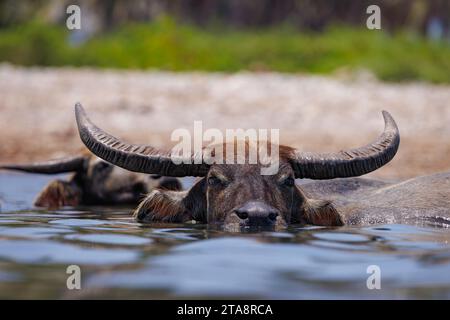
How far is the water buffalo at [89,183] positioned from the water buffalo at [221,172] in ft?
7.98

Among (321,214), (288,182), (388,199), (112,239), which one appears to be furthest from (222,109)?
(112,239)

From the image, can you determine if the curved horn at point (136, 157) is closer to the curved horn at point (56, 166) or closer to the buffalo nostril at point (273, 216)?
the buffalo nostril at point (273, 216)

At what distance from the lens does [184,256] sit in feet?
19.2

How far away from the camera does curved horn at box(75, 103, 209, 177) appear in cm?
772

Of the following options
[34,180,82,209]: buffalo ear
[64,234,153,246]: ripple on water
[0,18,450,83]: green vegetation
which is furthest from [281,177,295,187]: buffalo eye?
[0,18,450,83]: green vegetation

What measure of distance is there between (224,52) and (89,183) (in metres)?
17.1

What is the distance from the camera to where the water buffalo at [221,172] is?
24.3 feet

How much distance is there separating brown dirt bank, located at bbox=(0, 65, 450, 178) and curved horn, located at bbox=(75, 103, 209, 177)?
7.87m

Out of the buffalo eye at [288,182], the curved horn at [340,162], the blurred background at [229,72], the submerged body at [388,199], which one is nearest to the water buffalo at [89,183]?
the submerged body at [388,199]

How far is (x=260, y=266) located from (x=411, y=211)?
2889mm

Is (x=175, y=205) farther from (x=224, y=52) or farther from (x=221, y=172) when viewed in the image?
(x=224, y=52)

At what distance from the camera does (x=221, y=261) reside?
570cm
